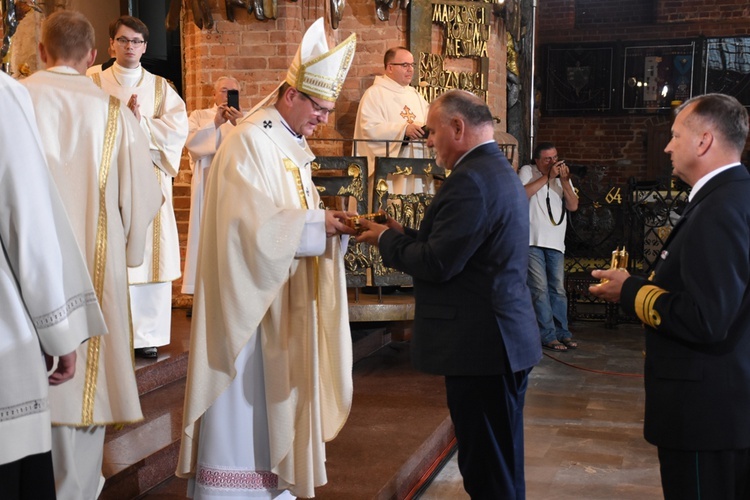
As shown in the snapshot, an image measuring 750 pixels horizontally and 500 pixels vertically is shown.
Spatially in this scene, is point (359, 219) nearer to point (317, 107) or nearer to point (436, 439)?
point (317, 107)

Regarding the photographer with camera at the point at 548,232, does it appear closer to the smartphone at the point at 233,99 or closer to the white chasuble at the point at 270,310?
the smartphone at the point at 233,99

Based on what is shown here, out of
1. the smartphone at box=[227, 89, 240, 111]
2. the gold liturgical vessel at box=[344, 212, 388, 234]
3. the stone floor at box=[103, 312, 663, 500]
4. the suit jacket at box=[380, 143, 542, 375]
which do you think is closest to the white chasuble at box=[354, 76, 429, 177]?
the smartphone at box=[227, 89, 240, 111]

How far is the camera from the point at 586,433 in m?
5.42

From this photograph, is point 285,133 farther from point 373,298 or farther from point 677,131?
point 373,298

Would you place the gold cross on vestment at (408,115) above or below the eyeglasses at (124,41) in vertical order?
below

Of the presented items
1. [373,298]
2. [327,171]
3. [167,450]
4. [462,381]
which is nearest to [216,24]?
[327,171]

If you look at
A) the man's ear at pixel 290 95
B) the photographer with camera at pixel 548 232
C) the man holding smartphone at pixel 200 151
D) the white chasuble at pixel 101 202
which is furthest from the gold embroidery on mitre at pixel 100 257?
the photographer with camera at pixel 548 232

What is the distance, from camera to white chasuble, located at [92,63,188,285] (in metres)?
5.28

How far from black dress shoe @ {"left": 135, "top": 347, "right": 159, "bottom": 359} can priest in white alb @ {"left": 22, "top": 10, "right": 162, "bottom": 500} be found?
4.82ft

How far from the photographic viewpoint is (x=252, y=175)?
125 inches

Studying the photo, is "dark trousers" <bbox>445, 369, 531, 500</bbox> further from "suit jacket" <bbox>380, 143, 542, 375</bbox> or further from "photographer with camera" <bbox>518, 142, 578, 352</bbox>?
"photographer with camera" <bbox>518, 142, 578, 352</bbox>

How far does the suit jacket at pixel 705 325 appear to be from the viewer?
2.54 metres

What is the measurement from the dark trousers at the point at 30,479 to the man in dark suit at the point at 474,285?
146 cm

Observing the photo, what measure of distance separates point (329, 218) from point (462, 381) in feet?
2.54
